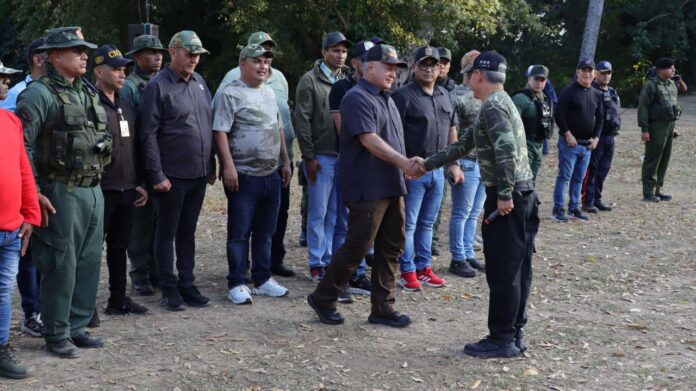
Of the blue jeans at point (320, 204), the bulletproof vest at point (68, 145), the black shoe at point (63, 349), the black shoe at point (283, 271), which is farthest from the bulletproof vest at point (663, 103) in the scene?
the black shoe at point (63, 349)

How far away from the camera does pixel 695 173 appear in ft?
52.7

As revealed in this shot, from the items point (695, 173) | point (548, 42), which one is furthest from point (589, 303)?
point (548, 42)

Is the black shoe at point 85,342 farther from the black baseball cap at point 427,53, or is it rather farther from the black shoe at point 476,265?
the black shoe at point 476,265

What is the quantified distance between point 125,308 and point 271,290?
130cm

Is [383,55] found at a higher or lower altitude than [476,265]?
higher

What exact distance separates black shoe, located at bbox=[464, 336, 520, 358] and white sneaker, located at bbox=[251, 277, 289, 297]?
6.74 ft

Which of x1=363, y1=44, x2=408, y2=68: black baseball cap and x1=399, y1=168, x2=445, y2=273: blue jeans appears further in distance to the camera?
x1=399, y1=168, x2=445, y2=273: blue jeans

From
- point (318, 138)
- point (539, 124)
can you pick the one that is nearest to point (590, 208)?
point (539, 124)

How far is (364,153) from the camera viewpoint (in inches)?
250

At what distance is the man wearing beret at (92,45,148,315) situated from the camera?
6.41 m

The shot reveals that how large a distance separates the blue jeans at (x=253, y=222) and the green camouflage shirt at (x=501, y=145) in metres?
2.03

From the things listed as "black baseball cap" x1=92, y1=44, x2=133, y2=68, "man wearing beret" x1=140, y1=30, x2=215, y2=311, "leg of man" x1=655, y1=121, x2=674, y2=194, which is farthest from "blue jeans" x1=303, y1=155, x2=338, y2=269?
"leg of man" x1=655, y1=121, x2=674, y2=194

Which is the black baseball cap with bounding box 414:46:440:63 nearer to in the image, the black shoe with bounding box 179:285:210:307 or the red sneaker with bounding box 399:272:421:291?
the red sneaker with bounding box 399:272:421:291

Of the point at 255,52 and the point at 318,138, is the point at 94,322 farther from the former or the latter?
the point at 318,138
